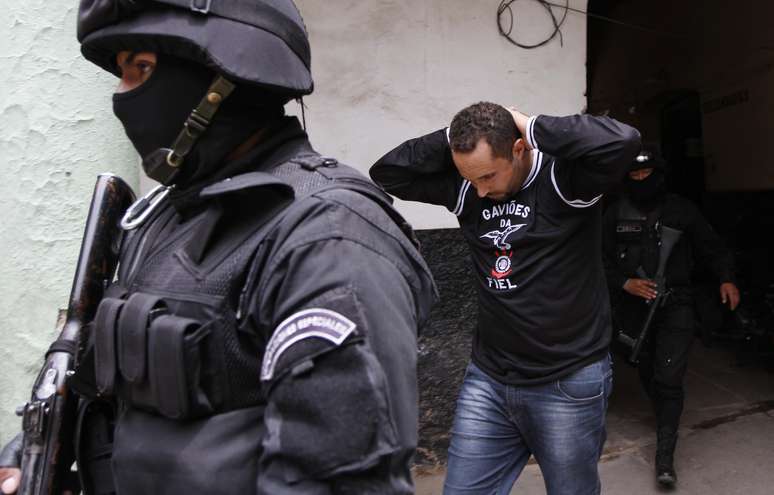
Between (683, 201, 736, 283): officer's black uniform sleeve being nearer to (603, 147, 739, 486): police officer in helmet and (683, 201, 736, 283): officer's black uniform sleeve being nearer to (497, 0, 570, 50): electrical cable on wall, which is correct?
(603, 147, 739, 486): police officer in helmet

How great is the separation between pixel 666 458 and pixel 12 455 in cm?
309

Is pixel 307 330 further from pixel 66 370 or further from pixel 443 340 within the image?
pixel 443 340

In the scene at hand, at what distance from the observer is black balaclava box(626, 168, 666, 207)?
355cm

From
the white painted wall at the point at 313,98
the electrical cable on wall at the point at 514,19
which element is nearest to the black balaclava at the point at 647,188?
the white painted wall at the point at 313,98

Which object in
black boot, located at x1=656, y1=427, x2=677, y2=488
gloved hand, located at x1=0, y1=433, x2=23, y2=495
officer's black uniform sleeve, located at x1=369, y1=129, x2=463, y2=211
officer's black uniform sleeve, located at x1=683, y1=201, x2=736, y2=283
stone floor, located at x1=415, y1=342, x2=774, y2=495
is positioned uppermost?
officer's black uniform sleeve, located at x1=369, y1=129, x2=463, y2=211

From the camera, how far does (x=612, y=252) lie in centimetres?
372

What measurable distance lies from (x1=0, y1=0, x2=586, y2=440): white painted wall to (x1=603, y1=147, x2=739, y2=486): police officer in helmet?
1.98 feet

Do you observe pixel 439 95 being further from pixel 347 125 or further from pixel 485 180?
pixel 485 180

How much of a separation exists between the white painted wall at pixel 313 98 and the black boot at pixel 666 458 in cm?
162

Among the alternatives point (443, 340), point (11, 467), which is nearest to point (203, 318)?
point (11, 467)

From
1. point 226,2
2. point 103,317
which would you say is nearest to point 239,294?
point 103,317

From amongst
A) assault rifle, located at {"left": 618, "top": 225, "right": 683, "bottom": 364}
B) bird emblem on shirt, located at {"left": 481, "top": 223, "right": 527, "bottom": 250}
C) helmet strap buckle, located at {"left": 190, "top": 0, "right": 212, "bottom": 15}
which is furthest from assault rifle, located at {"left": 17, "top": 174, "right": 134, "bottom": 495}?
assault rifle, located at {"left": 618, "top": 225, "right": 683, "bottom": 364}

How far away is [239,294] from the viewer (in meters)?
1.07

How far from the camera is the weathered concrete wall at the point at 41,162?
2266 mm
